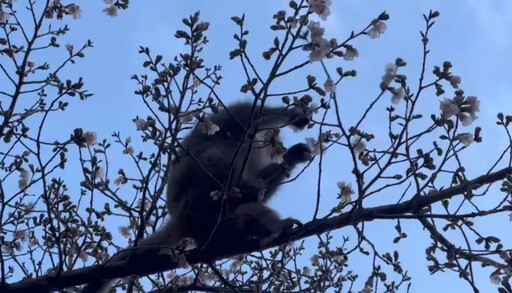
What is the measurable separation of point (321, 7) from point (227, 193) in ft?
4.38

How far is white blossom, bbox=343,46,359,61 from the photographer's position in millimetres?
4641

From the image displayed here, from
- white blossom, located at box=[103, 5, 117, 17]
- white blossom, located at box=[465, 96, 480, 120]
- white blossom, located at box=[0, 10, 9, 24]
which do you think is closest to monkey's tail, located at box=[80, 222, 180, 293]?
white blossom, located at box=[103, 5, 117, 17]

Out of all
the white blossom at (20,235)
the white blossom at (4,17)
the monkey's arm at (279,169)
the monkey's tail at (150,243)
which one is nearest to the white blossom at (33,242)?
the white blossom at (20,235)

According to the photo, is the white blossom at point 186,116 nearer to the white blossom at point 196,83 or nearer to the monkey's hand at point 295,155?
the white blossom at point 196,83

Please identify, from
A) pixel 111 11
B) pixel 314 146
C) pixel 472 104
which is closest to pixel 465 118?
pixel 472 104

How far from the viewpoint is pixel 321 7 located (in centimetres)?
457

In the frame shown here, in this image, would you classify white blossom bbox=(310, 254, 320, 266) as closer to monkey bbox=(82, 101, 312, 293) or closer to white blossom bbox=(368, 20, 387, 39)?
monkey bbox=(82, 101, 312, 293)

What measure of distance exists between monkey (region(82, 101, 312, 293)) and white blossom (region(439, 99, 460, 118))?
86cm

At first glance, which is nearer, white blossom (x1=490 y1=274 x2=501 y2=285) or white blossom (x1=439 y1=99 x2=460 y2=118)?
white blossom (x1=439 y1=99 x2=460 y2=118)

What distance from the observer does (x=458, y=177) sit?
511 cm

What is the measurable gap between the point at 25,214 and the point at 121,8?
188 centimetres

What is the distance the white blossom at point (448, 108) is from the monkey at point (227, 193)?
86cm

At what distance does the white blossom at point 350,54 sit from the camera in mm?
4641

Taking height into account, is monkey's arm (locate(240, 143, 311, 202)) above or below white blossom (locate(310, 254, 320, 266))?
above
